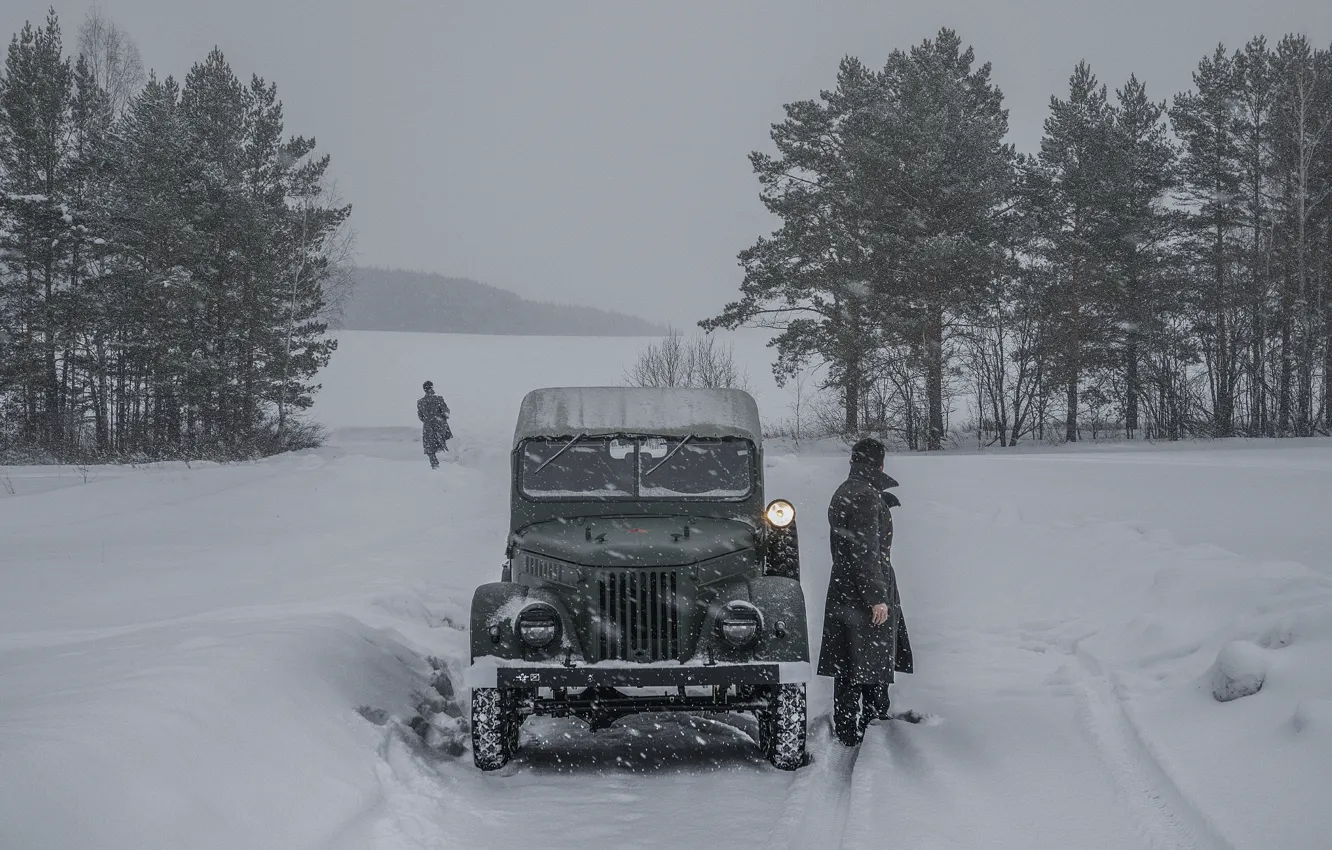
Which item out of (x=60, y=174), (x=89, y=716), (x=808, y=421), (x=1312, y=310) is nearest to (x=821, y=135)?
(x=808, y=421)

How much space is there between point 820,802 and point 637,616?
1409 mm

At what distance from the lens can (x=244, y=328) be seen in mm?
32031

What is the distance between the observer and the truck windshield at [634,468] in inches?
270

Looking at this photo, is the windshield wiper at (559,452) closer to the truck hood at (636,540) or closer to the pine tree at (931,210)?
the truck hood at (636,540)

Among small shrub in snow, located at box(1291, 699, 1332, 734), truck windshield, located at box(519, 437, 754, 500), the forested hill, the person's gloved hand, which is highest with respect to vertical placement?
the forested hill

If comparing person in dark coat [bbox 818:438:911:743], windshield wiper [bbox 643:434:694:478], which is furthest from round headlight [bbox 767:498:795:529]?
windshield wiper [bbox 643:434:694:478]

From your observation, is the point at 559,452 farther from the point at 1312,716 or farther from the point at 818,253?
the point at 818,253

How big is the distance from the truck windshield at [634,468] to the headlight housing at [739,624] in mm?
1214

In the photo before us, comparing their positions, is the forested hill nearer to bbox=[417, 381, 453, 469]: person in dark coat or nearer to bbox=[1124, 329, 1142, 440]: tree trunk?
bbox=[1124, 329, 1142, 440]: tree trunk

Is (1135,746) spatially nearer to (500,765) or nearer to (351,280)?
(500,765)

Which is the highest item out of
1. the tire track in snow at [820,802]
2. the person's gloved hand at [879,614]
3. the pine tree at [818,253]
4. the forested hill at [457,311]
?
the forested hill at [457,311]

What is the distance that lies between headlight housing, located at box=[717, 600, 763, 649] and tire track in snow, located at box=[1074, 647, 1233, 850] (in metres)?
1.90

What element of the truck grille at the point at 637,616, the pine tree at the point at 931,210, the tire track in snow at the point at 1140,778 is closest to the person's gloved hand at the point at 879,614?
the truck grille at the point at 637,616

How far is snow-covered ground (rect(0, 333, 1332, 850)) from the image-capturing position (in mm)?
4344
